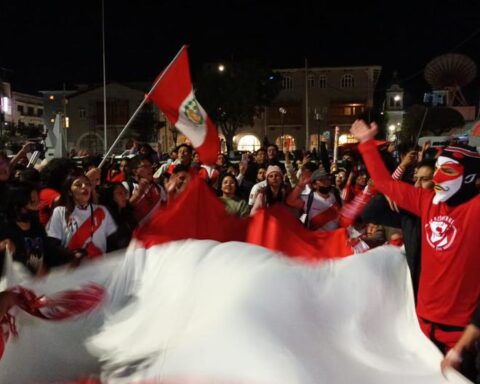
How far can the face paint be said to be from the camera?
3328mm

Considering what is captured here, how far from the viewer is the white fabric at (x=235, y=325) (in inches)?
101

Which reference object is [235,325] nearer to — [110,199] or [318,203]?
[110,199]

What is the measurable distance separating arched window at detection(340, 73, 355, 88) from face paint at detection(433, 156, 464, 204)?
6410cm

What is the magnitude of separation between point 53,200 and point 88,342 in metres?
3.08

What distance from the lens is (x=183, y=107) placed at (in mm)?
7363

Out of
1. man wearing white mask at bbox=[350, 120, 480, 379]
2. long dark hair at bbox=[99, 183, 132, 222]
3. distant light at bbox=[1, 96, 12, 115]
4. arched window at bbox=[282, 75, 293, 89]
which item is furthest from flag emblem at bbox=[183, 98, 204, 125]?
arched window at bbox=[282, 75, 293, 89]

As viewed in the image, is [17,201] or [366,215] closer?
[366,215]

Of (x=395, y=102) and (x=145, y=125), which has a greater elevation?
(x=395, y=102)

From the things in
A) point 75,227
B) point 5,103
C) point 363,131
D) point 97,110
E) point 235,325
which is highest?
point 97,110

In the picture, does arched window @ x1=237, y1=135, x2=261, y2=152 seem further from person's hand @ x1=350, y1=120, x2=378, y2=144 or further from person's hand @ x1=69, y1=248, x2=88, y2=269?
person's hand @ x1=350, y1=120, x2=378, y2=144

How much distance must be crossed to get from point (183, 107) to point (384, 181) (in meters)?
4.15

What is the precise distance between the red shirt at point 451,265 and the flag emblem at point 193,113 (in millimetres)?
4331

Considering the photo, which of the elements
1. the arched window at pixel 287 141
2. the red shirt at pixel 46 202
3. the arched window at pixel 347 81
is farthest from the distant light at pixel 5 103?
the arched window at pixel 347 81

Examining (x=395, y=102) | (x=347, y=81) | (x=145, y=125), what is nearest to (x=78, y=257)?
(x=145, y=125)
